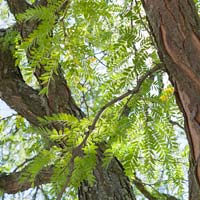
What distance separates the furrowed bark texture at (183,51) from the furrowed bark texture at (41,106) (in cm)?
93

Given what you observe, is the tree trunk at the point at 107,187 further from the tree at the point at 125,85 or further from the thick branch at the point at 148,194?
the tree at the point at 125,85

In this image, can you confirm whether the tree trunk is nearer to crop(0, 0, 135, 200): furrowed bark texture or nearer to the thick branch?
crop(0, 0, 135, 200): furrowed bark texture

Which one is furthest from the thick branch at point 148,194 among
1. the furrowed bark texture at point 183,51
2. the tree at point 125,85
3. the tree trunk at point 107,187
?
the furrowed bark texture at point 183,51

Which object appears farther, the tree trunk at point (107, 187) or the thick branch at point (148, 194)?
the thick branch at point (148, 194)

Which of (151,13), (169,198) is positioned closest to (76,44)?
(151,13)

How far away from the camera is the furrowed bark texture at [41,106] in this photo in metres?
1.64

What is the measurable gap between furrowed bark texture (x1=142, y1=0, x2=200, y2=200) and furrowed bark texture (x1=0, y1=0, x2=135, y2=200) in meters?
0.93

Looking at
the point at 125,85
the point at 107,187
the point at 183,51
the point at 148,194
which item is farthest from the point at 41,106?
the point at 183,51

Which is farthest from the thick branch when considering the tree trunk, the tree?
the tree

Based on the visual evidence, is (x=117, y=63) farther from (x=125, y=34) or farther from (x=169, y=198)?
(x=169, y=198)

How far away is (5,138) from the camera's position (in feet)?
7.51

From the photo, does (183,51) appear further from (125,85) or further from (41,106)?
(41,106)

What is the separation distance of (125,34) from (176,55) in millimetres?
308

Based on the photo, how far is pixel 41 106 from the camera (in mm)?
1796
